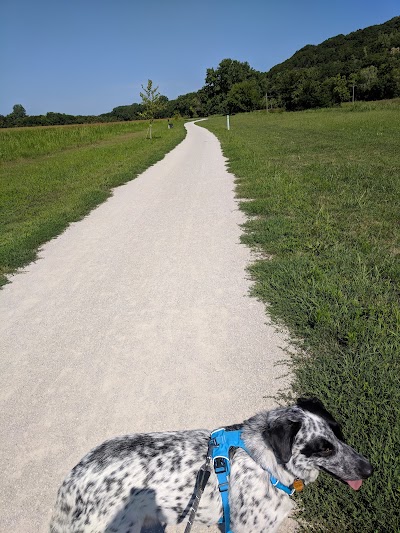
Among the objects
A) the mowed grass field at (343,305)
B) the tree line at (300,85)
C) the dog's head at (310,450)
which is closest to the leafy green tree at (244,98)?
the tree line at (300,85)

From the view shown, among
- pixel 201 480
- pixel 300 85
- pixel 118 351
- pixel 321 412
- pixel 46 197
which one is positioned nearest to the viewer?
pixel 201 480

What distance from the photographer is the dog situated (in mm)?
1971

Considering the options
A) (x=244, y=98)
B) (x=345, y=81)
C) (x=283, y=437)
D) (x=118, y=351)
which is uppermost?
(x=345, y=81)

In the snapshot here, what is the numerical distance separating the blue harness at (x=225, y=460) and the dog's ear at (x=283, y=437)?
17 centimetres

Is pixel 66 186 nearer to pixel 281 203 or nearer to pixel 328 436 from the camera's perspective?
pixel 281 203

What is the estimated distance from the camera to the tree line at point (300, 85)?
75.6m

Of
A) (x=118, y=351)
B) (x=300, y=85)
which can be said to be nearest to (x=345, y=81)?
(x=300, y=85)

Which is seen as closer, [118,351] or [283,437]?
[283,437]

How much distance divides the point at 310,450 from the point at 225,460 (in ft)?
1.64

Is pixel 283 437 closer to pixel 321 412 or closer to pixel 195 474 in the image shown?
pixel 321 412

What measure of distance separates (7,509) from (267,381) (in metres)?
2.38

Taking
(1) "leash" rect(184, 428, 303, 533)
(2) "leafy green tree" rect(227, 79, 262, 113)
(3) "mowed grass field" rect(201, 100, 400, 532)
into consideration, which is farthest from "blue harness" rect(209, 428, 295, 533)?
(2) "leafy green tree" rect(227, 79, 262, 113)

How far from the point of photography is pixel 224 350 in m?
4.09

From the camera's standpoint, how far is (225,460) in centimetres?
207
